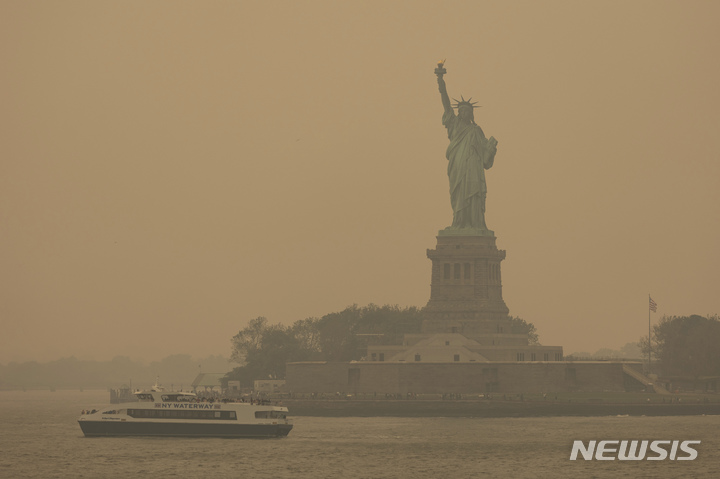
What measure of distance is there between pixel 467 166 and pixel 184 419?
2392 inches

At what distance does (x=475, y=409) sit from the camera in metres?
154

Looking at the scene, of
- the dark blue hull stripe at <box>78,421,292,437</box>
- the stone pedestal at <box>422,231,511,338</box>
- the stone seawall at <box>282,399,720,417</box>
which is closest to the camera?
the dark blue hull stripe at <box>78,421,292,437</box>

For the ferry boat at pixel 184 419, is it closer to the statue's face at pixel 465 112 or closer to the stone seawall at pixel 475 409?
the stone seawall at pixel 475 409

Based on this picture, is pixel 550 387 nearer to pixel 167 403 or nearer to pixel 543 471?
pixel 167 403

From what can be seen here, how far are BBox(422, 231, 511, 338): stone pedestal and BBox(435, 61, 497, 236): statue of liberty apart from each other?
8.22 ft

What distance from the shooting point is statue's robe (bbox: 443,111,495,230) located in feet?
568

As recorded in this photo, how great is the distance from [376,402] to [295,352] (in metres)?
35.7

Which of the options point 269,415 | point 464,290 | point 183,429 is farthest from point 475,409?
point 183,429

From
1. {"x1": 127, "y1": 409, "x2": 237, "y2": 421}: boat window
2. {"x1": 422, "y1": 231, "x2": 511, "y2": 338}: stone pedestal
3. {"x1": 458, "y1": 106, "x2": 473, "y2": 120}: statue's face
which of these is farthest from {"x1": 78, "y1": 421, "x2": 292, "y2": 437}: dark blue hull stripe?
{"x1": 458, "y1": 106, "x2": 473, "y2": 120}: statue's face

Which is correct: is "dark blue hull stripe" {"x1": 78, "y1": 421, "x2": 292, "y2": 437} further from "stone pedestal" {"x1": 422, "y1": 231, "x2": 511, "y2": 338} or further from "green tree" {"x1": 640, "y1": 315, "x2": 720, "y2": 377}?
"green tree" {"x1": 640, "y1": 315, "x2": 720, "y2": 377}

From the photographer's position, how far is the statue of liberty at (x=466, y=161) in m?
173

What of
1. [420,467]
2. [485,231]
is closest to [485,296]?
[485,231]

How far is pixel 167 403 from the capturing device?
4867 inches

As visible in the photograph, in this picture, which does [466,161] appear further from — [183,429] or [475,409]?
[183,429]
